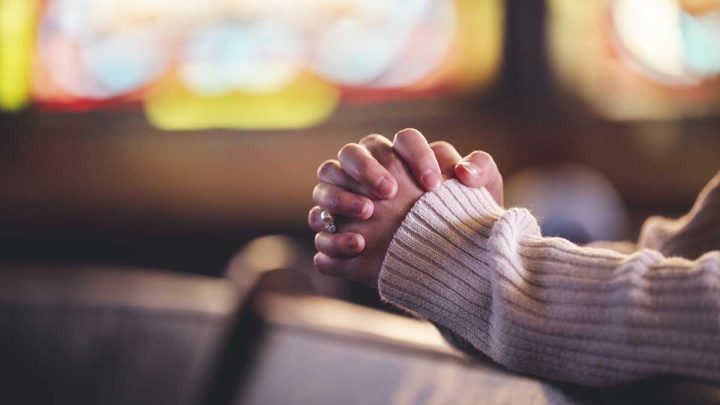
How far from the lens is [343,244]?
28.0 inches

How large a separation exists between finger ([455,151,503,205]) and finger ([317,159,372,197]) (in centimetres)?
8

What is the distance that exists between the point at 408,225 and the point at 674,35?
8.39 feet

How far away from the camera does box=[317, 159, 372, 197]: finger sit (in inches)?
28.3

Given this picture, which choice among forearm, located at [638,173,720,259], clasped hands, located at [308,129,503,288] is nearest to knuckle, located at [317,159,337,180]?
clasped hands, located at [308,129,503,288]

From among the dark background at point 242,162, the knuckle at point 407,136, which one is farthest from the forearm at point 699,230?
the dark background at point 242,162

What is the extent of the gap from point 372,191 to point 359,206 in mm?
16

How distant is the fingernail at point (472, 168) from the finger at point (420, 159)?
0.12 ft

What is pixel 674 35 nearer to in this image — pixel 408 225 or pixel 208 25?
pixel 208 25

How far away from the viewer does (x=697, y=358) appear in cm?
52

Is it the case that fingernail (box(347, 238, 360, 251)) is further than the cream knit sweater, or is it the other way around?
fingernail (box(347, 238, 360, 251))

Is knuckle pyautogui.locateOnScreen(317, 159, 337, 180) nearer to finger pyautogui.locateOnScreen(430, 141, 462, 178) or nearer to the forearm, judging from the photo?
finger pyautogui.locateOnScreen(430, 141, 462, 178)

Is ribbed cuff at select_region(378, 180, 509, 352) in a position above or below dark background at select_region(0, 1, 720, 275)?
above

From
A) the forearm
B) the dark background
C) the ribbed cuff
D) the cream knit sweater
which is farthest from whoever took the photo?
the dark background

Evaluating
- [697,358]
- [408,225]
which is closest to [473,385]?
[408,225]
